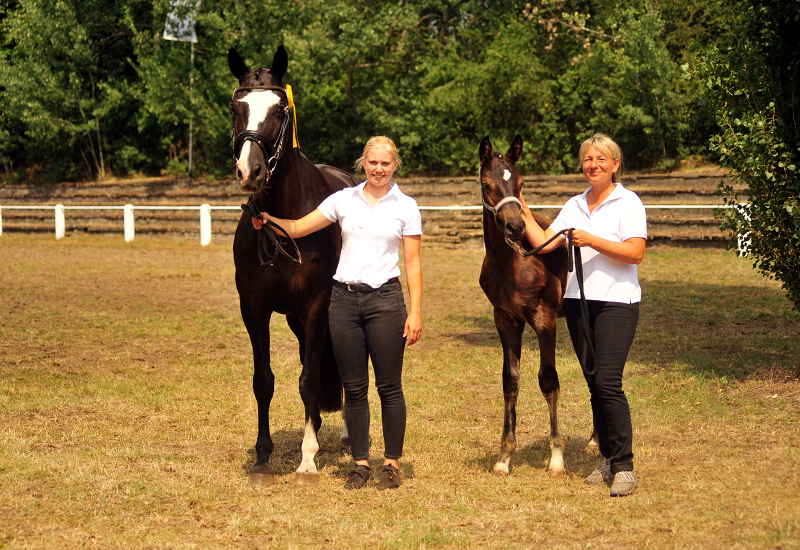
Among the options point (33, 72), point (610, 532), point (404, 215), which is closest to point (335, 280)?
point (404, 215)

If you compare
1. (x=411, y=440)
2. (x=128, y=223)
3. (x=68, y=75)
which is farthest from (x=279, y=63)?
(x=68, y=75)

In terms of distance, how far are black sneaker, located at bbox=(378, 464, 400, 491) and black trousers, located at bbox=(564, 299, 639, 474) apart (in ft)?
4.46

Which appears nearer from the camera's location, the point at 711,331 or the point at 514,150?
the point at 514,150

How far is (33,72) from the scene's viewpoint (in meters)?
29.2

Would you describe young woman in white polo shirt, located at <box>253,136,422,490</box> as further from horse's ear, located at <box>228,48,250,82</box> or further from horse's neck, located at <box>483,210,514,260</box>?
horse's ear, located at <box>228,48,250,82</box>

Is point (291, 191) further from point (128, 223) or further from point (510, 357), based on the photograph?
point (128, 223)

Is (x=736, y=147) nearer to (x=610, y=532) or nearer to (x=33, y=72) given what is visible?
(x=610, y=532)

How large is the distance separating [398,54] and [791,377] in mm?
21081

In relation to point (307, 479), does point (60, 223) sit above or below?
above

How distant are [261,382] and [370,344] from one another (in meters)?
1.02

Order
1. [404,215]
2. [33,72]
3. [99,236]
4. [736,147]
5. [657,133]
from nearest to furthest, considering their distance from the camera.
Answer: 1. [404,215]
2. [736,147]
3. [657,133]
4. [99,236]
5. [33,72]

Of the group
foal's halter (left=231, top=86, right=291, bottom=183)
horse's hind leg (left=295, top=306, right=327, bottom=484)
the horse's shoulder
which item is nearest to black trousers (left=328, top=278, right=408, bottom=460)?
horse's hind leg (left=295, top=306, right=327, bottom=484)

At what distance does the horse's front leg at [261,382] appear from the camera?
17.6 feet

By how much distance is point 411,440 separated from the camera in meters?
6.26
